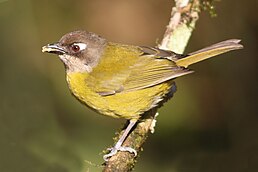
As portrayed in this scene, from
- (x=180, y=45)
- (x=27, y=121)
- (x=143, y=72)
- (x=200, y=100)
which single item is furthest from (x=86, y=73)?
(x=200, y=100)

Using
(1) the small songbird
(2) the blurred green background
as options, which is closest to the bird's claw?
(1) the small songbird

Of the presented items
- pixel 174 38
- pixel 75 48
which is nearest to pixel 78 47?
pixel 75 48

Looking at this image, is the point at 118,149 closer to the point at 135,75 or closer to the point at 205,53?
the point at 135,75

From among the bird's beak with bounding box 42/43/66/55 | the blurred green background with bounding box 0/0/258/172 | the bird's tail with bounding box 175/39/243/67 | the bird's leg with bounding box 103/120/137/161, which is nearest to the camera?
the bird's leg with bounding box 103/120/137/161

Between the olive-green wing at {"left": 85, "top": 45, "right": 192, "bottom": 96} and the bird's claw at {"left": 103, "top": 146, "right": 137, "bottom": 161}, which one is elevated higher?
the olive-green wing at {"left": 85, "top": 45, "right": 192, "bottom": 96}

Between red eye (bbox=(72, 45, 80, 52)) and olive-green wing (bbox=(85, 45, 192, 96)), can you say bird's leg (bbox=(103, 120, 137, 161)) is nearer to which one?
olive-green wing (bbox=(85, 45, 192, 96))

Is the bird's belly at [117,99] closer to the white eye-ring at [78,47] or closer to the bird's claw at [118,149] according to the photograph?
the white eye-ring at [78,47]

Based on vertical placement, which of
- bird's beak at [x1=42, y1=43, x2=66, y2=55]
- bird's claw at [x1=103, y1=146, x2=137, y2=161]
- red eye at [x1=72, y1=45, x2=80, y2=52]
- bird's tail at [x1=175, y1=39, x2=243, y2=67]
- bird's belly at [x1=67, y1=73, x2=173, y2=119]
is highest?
bird's tail at [x1=175, y1=39, x2=243, y2=67]
